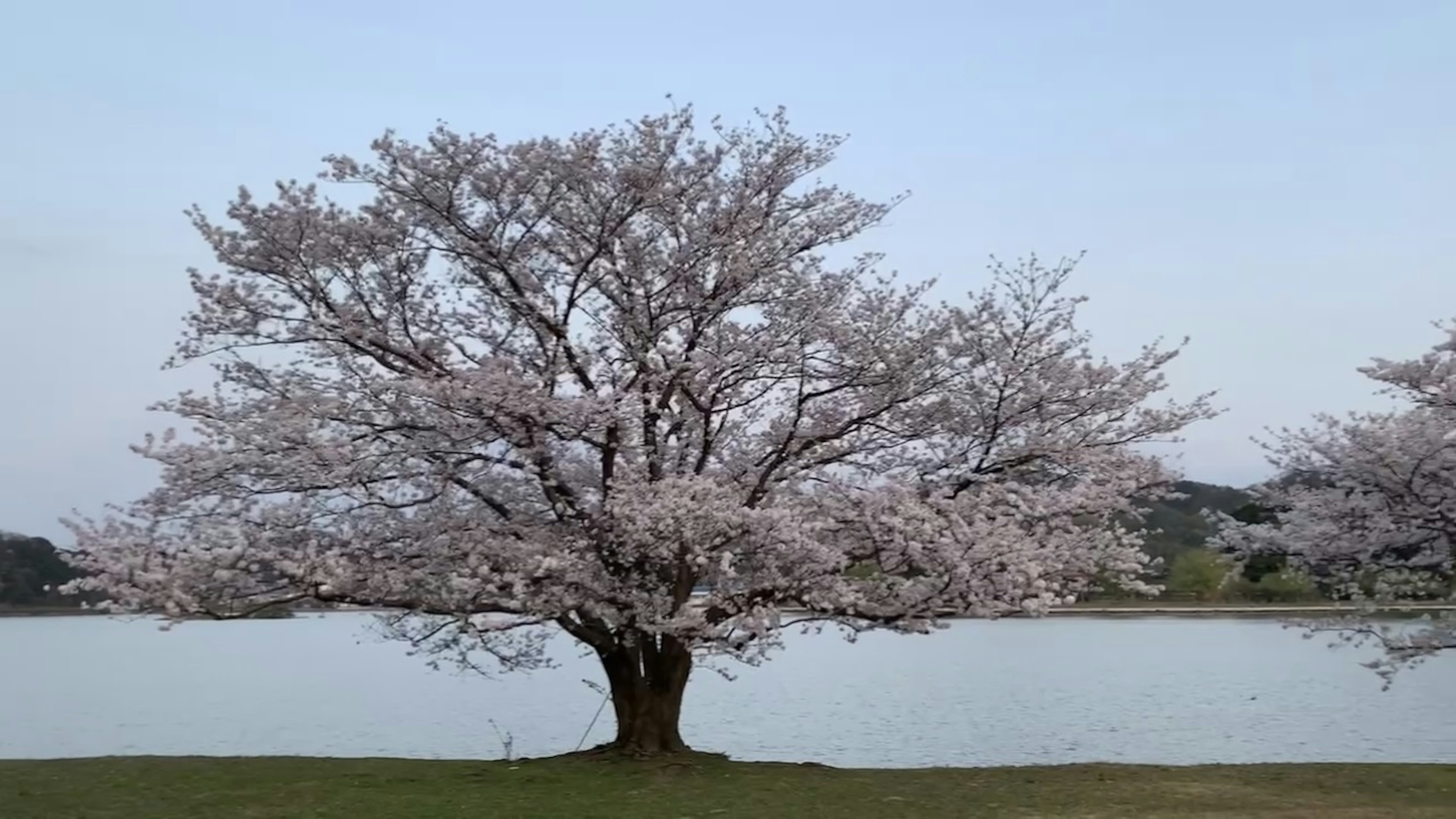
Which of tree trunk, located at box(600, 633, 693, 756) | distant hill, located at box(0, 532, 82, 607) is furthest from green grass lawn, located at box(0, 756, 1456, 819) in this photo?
distant hill, located at box(0, 532, 82, 607)

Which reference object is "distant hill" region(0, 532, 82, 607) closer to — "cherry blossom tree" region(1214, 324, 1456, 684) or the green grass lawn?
the green grass lawn

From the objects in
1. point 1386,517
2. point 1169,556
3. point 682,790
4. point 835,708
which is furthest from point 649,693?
point 1169,556

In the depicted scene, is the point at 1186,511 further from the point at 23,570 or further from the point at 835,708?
the point at 23,570

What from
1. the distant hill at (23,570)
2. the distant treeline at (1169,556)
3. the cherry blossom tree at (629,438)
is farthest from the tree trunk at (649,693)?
the distant hill at (23,570)

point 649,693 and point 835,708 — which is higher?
point 649,693

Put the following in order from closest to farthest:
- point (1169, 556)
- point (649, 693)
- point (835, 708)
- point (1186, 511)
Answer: point (649, 693) → point (1186, 511) → point (835, 708) → point (1169, 556)

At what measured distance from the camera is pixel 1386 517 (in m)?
13.5

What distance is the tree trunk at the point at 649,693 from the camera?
13.5 m

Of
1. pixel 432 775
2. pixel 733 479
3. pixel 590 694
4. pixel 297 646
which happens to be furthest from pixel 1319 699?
pixel 297 646

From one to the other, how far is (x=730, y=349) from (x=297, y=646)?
2113 inches

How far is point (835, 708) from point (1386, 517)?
1536 cm

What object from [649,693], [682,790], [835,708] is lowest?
[835,708]

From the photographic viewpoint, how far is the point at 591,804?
10.7 m

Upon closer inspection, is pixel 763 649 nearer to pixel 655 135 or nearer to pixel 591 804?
pixel 591 804
